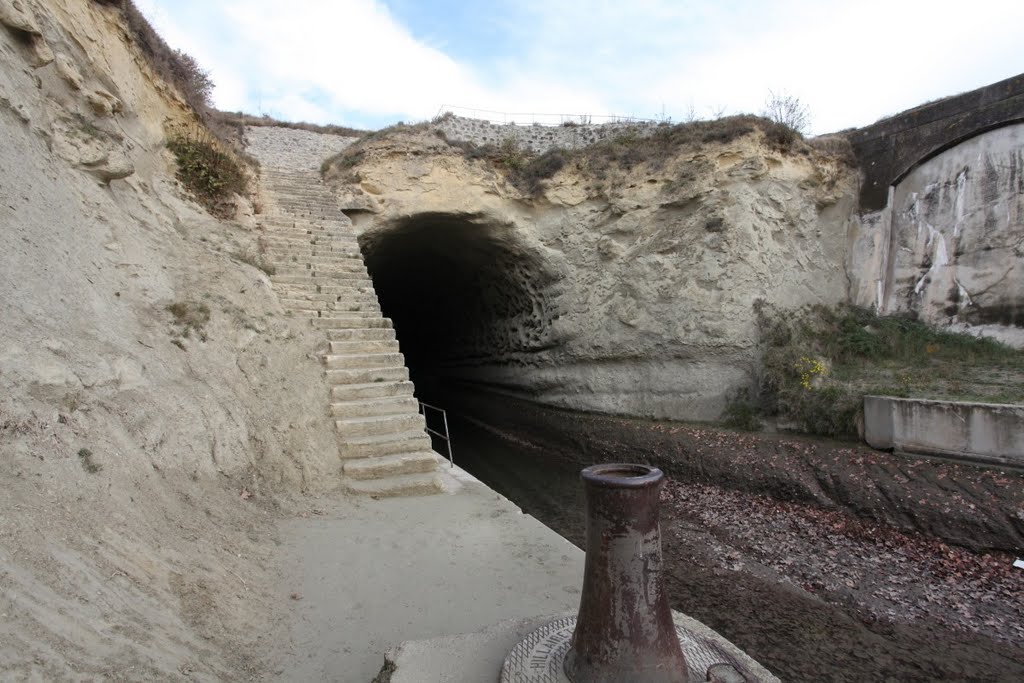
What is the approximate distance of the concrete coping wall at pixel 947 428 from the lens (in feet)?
21.5

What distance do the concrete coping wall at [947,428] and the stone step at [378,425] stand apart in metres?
6.39

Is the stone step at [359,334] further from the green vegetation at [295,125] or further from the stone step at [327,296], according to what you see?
the green vegetation at [295,125]

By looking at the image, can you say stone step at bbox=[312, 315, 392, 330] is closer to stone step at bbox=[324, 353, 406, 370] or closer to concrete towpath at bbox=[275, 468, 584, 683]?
stone step at bbox=[324, 353, 406, 370]

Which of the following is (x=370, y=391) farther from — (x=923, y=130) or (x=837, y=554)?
(x=923, y=130)

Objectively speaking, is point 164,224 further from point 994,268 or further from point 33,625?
point 994,268

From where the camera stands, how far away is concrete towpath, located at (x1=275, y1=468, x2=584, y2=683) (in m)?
3.02

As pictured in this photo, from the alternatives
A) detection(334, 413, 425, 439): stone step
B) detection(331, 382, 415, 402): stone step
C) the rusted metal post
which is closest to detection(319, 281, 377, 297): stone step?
detection(331, 382, 415, 402): stone step

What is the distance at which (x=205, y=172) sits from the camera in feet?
26.4

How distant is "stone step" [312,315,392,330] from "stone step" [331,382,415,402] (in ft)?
3.39

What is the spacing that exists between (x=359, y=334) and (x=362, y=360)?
1.66ft

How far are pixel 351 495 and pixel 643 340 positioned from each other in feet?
25.5

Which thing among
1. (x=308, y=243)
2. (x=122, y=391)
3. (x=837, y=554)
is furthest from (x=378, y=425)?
(x=837, y=554)

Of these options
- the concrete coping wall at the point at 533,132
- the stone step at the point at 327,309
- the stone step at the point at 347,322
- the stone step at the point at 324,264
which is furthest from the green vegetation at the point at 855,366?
the stone step at the point at 324,264

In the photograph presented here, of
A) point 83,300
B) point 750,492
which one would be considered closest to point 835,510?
point 750,492
